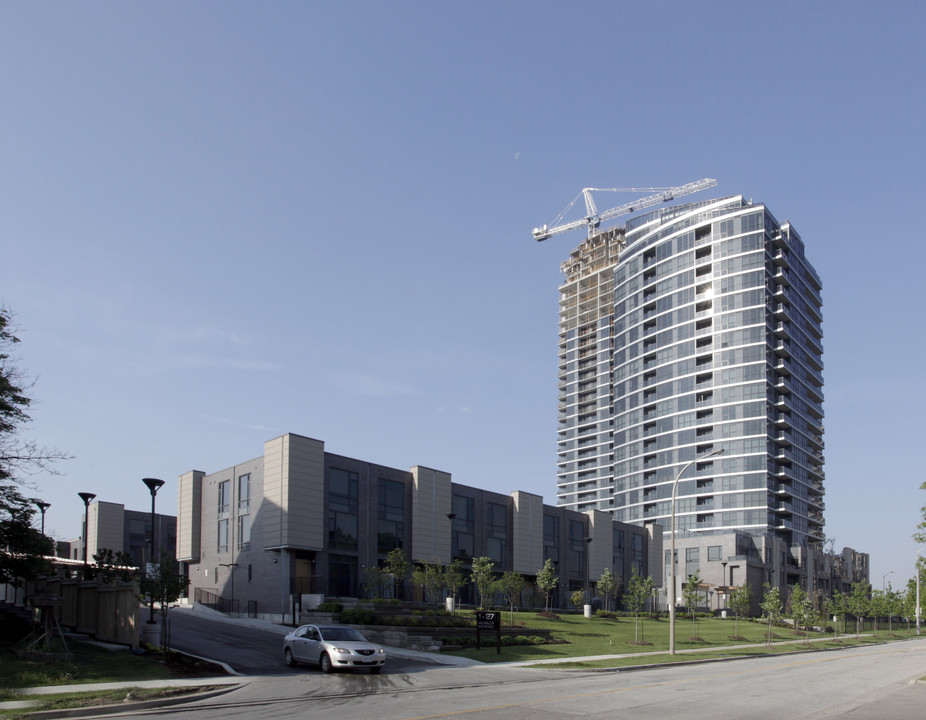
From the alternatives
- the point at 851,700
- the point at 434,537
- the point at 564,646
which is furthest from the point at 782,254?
the point at 851,700

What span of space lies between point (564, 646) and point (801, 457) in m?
102

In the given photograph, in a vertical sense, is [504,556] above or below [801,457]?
below

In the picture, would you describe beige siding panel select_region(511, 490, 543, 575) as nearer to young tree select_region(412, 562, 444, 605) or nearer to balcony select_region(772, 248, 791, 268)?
young tree select_region(412, 562, 444, 605)

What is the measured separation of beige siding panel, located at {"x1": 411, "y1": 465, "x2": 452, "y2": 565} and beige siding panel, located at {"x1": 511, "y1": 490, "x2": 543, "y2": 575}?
889 centimetres

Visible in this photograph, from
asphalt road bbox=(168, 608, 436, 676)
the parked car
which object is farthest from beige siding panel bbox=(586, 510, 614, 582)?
the parked car

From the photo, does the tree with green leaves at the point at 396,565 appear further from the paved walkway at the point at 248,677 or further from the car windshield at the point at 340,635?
the car windshield at the point at 340,635

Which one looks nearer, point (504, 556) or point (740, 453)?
point (504, 556)

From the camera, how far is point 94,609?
30.5m

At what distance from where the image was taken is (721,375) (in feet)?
409

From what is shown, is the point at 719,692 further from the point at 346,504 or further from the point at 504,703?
the point at 346,504

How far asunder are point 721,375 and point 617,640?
87.6 metres

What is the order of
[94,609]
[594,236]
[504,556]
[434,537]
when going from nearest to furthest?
[94,609] < [434,537] < [504,556] < [594,236]

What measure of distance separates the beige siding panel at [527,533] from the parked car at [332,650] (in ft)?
137

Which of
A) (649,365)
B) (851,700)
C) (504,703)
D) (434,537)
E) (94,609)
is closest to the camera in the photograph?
(504,703)
